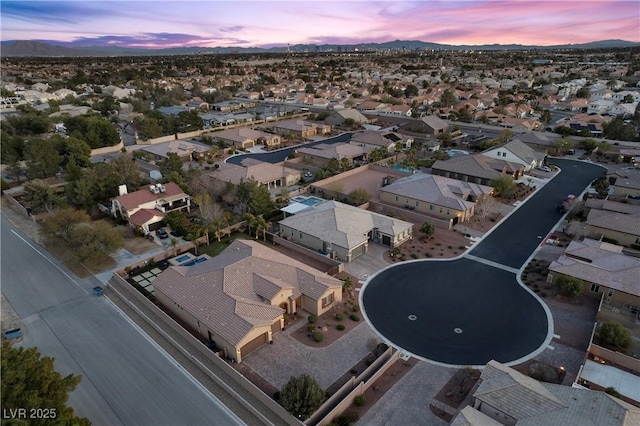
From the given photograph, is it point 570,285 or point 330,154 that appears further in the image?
point 330,154

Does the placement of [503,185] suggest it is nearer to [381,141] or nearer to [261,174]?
[381,141]

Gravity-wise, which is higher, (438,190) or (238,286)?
(438,190)

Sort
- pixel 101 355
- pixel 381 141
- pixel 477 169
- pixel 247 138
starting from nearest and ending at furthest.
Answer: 1. pixel 101 355
2. pixel 477 169
3. pixel 381 141
4. pixel 247 138

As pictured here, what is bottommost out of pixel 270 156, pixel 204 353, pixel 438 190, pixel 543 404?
pixel 204 353

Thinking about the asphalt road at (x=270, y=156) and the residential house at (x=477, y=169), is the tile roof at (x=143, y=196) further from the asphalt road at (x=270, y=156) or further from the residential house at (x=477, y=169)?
the residential house at (x=477, y=169)

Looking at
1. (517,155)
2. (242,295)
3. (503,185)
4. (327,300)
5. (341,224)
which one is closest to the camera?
(242,295)

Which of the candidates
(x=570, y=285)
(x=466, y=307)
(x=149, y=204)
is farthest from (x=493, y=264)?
(x=149, y=204)

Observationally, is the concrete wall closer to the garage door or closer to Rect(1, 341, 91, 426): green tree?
the garage door
